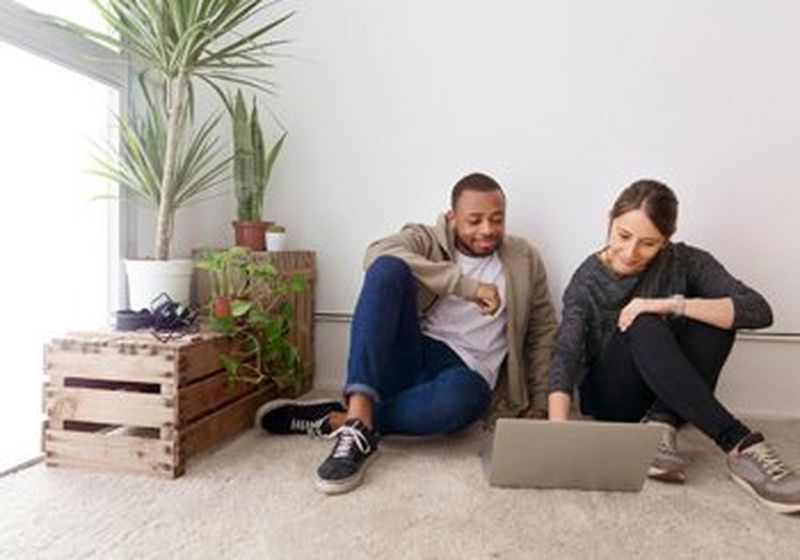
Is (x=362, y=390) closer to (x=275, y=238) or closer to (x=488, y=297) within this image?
(x=488, y=297)

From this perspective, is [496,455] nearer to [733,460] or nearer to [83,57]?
[733,460]

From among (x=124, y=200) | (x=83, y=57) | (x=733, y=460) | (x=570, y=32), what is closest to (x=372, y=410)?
(x=733, y=460)

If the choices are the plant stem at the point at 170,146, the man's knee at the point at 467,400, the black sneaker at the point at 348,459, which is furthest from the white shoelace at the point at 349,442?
the plant stem at the point at 170,146

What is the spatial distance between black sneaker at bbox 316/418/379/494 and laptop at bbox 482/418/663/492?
295 millimetres

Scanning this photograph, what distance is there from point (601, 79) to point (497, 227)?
0.75 m

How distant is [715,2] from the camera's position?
2.06 m

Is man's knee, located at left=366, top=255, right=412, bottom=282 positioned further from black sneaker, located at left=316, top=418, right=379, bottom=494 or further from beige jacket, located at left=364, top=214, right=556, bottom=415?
black sneaker, located at left=316, top=418, right=379, bottom=494

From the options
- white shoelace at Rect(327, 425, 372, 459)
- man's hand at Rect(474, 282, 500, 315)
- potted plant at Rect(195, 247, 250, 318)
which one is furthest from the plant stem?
man's hand at Rect(474, 282, 500, 315)

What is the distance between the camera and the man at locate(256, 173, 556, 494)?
5.27 feet

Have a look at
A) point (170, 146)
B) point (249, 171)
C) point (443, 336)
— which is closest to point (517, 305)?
point (443, 336)

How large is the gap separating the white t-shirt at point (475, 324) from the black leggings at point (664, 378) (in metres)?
0.27

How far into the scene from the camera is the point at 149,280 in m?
1.78

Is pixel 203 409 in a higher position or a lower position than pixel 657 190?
lower

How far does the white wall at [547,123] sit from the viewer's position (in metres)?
2.07
